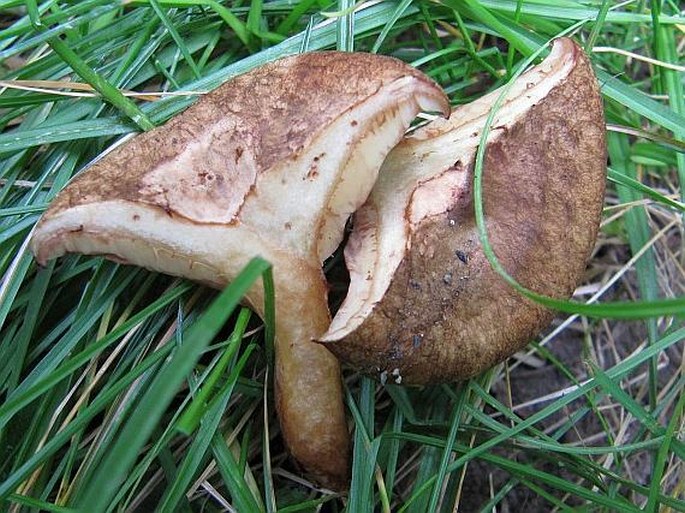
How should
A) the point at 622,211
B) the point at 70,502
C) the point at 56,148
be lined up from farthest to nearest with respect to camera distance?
1. the point at 622,211
2. the point at 56,148
3. the point at 70,502

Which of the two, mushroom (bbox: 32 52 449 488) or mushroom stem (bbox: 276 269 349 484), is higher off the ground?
mushroom (bbox: 32 52 449 488)

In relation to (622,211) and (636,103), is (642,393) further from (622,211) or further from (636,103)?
(636,103)

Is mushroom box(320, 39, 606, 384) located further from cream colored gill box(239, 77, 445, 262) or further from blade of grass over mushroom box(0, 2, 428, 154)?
blade of grass over mushroom box(0, 2, 428, 154)

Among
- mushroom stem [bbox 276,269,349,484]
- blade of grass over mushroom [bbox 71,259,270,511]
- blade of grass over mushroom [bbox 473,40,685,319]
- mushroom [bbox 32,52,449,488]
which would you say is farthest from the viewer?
mushroom stem [bbox 276,269,349,484]

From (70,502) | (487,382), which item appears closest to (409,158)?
(487,382)

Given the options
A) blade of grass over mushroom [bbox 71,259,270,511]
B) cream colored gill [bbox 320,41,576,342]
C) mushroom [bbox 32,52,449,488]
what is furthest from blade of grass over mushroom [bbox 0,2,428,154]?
blade of grass over mushroom [bbox 71,259,270,511]

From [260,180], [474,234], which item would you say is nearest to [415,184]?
[474,234]

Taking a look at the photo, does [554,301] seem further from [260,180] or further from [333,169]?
[260,180]
